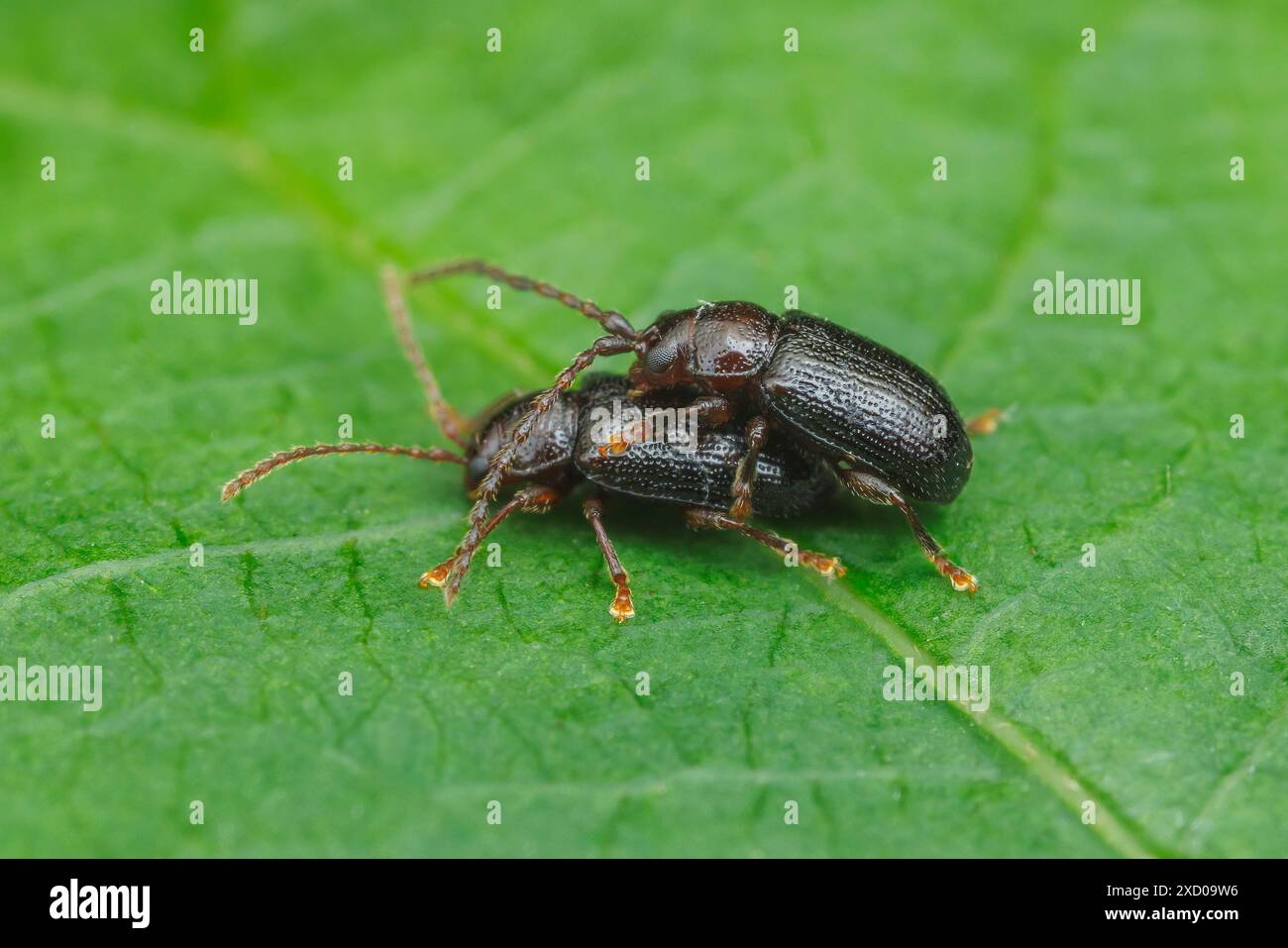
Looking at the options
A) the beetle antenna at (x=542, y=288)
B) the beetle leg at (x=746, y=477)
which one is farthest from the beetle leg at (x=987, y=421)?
the beetle antenna at (x=542, y=288)

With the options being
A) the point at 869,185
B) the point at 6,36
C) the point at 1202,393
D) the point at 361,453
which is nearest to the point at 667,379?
the point at 361,453

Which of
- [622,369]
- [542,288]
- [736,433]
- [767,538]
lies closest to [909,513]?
[767,538]

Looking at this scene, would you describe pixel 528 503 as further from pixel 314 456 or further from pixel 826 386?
pixel 826 386

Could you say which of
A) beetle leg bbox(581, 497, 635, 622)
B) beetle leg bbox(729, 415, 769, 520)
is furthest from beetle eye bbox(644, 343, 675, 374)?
beetle leg bbox(581, 497, 635, 622)

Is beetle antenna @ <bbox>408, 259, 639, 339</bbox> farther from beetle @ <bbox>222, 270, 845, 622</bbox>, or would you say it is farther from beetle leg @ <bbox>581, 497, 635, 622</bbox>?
beetle leg @ <bbox>581, 497, 635, 622</bbox>
